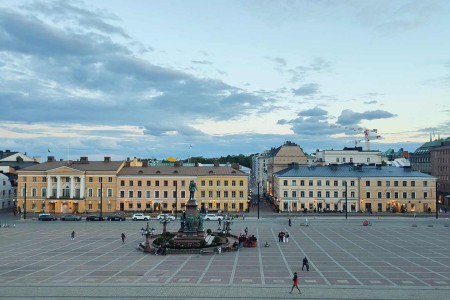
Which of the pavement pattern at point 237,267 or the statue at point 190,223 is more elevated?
the statue at point 190,223

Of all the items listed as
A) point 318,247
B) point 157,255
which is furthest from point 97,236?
point 318,247

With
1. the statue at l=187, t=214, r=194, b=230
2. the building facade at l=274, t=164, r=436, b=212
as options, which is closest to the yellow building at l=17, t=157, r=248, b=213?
the building facade at l=274, t=164, r=436, b=212

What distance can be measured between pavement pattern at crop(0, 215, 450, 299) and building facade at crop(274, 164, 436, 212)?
102ft

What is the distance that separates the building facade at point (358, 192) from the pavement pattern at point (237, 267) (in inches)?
1227

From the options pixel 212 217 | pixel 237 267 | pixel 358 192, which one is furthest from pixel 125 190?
pixel 237 267

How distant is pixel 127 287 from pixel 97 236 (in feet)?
90.8

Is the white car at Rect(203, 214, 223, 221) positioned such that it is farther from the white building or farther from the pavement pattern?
the white building

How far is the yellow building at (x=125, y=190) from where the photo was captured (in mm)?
90875

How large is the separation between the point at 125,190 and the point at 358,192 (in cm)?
4640

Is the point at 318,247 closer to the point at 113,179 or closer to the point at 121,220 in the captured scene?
the point at 121,220

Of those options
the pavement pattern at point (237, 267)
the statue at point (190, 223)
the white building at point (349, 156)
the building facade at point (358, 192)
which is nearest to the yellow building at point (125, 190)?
the building facade at point (358, 192)

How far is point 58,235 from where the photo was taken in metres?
57.0

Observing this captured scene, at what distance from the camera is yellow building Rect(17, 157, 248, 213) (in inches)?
3578

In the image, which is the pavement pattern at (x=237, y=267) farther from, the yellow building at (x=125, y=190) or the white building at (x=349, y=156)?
the white building at (x=349, y=156)
